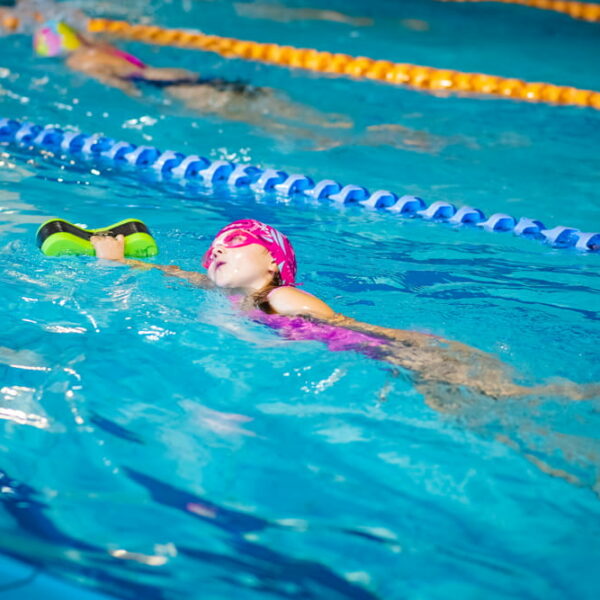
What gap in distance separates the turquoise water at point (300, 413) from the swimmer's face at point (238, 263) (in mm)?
129

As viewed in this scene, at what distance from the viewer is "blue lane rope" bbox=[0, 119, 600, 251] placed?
16.7 ft

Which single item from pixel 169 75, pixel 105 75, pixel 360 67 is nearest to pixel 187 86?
pixel 169 75

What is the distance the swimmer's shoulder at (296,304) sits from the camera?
355cm

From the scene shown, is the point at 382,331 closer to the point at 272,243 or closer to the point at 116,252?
the point at 272,243

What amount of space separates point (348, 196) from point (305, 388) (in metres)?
2.59

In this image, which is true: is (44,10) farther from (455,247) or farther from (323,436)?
(323,436)

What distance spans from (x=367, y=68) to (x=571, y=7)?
4569 mm

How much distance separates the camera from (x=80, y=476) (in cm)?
263

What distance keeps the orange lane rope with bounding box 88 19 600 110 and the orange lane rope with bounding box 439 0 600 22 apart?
3.99m

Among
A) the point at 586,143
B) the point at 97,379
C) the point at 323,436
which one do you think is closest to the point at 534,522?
the point at 323,436

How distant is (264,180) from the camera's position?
5730 mm

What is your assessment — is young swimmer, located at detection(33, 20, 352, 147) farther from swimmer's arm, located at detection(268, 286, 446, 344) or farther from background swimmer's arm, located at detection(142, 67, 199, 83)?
swimmer's arm, located at detection(268, 286, 446, 344)

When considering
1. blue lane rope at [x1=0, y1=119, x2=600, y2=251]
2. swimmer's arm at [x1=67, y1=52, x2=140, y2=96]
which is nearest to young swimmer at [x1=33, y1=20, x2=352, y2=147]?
swimmer's arm at [x1=67, y1=52, x2=140, y2=96]

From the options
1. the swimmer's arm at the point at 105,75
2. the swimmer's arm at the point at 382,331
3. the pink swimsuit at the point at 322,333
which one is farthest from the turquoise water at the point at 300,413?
the swimmer's arm at the point at 105,75
